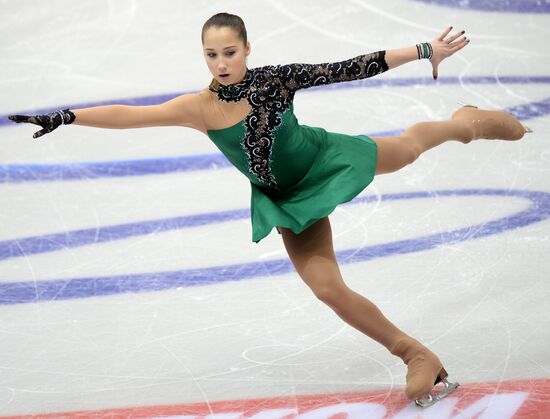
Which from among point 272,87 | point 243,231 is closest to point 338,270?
point 272,87

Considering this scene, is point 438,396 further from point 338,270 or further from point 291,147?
point 291,147

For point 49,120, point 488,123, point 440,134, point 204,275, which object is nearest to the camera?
point 49,120

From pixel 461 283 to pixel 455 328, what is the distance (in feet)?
1.39

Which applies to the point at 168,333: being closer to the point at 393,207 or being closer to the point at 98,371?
the point at 98,371

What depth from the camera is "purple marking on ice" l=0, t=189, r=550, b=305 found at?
505cm

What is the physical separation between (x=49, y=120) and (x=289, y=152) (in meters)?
0.92

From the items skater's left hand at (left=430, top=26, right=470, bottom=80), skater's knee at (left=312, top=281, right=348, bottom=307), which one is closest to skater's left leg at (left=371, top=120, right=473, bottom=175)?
skater's left hand at (left=430, top=26, right=470, bottom=80)

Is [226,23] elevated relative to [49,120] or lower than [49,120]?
elevated

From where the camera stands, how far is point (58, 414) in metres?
3.98

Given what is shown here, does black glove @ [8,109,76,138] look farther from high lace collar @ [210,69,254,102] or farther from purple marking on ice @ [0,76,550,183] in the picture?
purple marking on ice @ [0,76,550,183]

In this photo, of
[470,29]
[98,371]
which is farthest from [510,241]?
[470,29]

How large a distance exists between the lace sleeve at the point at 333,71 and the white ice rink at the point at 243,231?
4.08ft

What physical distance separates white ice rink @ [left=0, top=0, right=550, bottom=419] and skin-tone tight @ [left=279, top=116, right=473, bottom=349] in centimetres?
30

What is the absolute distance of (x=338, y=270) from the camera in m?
3.92
